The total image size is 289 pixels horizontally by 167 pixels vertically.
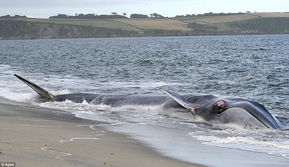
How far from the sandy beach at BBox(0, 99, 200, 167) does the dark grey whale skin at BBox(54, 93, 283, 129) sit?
3.78 m

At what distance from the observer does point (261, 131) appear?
14.0m

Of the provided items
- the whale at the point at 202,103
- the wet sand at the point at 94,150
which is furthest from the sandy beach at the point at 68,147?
the whale at the point at 202,103

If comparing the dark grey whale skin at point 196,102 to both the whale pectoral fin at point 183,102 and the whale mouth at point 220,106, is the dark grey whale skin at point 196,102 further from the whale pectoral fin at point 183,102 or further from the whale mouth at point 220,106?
the whale pectoral fin at point 183,102

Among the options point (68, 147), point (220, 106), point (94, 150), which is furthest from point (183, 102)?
point (68, 147)

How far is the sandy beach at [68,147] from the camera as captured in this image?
309 inches

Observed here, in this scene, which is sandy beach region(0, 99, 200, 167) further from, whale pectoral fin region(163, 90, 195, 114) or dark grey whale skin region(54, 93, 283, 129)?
dark grey whale skin region(54, 93, 283, 129)

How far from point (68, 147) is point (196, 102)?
25.4 feet

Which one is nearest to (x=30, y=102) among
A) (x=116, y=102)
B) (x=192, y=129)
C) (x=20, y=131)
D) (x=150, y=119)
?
(x=116, y=102)

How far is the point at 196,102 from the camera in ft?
54.5

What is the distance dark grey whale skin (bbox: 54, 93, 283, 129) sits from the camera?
1499 centimetres

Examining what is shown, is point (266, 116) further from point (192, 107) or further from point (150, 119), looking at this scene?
point (150, 119)

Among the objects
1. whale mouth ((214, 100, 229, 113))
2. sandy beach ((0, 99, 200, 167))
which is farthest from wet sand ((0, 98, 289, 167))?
whale mouth ((214, 100, 229, 113))

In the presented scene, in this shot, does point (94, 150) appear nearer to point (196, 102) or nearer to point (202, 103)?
point (202, 103)

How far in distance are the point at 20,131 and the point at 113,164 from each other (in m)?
3.38
